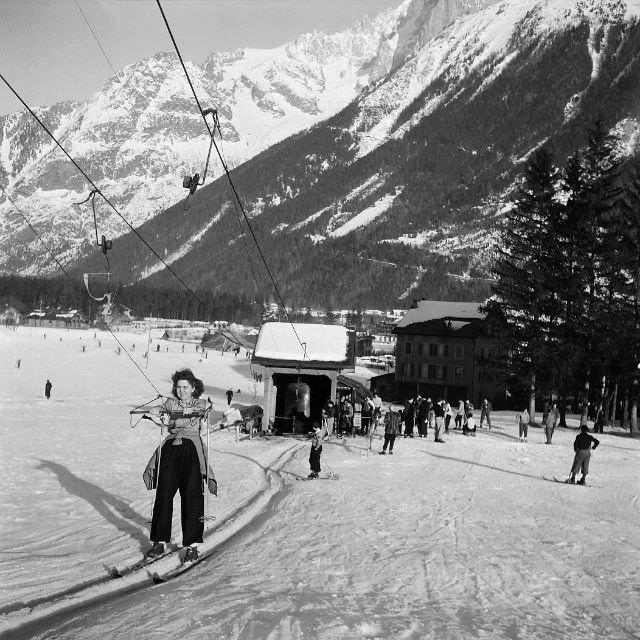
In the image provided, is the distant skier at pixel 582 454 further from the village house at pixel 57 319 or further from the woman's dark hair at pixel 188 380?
the village house at pixel 57 319

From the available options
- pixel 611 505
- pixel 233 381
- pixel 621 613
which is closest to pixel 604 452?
pixel 611 505

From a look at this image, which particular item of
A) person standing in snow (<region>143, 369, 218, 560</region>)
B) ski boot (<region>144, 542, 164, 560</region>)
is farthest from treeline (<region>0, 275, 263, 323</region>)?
ski boot (<region>144, 542, 164, 560</region>)

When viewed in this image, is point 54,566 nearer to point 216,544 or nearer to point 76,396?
point 216,544

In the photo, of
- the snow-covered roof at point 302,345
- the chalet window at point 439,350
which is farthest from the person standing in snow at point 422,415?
the chalet window at point 439,350

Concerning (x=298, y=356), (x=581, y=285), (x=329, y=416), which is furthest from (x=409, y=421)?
(x=581, y=285)

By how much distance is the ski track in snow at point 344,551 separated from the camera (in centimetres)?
481

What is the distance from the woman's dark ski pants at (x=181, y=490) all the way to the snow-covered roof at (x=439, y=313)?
65888 mm

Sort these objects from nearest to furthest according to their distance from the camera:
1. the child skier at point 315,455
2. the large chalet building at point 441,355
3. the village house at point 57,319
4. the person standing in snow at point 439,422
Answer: the child skier at point 315,455 → the person standing in snow at point 439,422 → the large chalet building at point 441,355 → the village house at point 57,319

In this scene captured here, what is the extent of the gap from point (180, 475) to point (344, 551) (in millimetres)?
2027

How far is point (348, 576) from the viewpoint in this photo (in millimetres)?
6078

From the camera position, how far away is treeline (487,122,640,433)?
97.1 ft

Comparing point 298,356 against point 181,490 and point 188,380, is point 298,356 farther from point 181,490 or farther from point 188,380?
point 181,490

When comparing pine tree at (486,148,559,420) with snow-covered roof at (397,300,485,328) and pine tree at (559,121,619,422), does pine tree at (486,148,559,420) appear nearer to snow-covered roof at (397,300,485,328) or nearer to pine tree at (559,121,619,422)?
pine tree at (559,121,619,422)

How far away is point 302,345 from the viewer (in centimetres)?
2453
